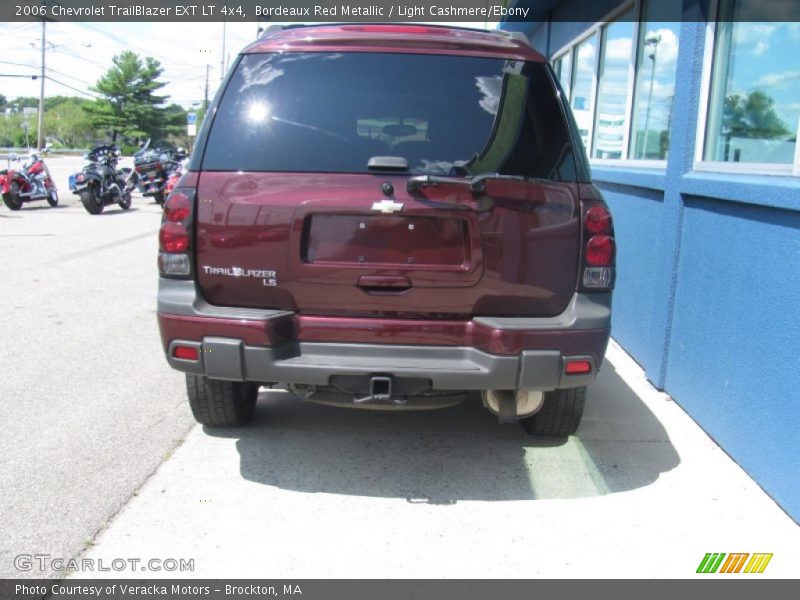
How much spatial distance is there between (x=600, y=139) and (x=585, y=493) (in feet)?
17.7

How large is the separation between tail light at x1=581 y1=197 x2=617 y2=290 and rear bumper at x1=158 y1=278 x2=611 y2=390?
0.28ft

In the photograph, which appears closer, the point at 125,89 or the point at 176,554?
the point at 176,554

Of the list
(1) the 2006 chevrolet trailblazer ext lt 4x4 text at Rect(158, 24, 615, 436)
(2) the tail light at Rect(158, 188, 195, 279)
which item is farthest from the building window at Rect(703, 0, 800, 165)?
(2) the tail light at Rect(158, 188, 195, 279)

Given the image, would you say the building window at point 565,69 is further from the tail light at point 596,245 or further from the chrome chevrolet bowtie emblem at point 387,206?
the chrome chevrolet bowtie emblem at point 387,206

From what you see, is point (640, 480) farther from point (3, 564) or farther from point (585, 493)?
point (3, 564)

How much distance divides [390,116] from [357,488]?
1.77 metres

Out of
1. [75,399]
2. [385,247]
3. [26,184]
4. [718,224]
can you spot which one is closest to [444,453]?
[385,247]

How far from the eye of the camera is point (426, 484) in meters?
3.61

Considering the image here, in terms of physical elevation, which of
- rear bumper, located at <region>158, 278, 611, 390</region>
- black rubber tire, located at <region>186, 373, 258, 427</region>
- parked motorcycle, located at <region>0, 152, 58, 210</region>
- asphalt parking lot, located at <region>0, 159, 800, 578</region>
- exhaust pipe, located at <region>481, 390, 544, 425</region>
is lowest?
asphalt parking lot, located at <region>0, 159, 800, 578</region>

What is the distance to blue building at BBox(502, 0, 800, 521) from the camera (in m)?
3.48

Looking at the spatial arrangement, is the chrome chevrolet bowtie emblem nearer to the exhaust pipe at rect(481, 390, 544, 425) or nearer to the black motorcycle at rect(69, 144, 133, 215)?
the exhaust pipe at rect(481, 390, 544, 425)

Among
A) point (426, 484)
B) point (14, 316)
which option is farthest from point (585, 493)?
point (14, 316)

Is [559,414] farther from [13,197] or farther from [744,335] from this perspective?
[13,197]

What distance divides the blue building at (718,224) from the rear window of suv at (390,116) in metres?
1.20
